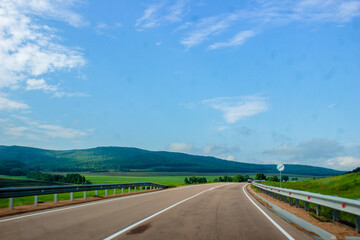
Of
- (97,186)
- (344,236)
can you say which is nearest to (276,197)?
(97,186)

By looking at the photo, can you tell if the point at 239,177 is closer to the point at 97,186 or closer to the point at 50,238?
the point at 97,186

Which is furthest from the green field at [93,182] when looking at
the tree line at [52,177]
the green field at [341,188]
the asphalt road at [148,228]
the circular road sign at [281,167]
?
the green field at [341,188]

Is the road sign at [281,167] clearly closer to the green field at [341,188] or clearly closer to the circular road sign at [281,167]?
the circular road sign at [281,167]

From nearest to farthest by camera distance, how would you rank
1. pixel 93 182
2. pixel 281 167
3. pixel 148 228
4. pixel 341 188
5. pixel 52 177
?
pixel 148 228 → pixel 281 167 → pixel 341 188 → pixel 52 177 → pixel 93 182

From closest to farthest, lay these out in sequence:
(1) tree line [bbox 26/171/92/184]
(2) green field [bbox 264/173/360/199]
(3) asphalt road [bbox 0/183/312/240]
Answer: (3) asphalt road [bbox 0/183/312/240] → (2) green field [bbox 264/173/360/199] → (1) tree line [bbox 26/171/92/184]

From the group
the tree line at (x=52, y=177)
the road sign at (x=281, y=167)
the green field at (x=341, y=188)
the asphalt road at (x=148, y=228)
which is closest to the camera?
the asphalt road at (x=148, y=228)

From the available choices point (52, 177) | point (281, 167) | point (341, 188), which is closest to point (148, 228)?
point (281, 167)

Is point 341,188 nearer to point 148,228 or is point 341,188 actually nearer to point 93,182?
point 148,228

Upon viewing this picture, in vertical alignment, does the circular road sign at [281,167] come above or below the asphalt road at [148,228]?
above

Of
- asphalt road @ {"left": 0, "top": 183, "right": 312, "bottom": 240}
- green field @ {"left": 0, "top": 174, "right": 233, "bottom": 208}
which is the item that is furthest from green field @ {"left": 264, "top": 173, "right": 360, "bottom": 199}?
green field @ {"left": 0, "top": 174, "right": 233, "bottom": 208}

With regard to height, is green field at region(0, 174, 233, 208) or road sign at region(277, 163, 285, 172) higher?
road sign at region(277, 163, 285, 172)

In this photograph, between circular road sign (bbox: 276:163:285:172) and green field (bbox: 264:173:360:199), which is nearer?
green field (bbox: 264:173:360:199)

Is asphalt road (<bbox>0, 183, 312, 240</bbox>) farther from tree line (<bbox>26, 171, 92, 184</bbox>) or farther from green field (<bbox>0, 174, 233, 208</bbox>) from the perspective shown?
tree line (<bbox>26, 171, 92, 184</bbox>)

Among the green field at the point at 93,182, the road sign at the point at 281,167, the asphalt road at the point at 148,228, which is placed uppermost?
the road sign at the point at 281,167
